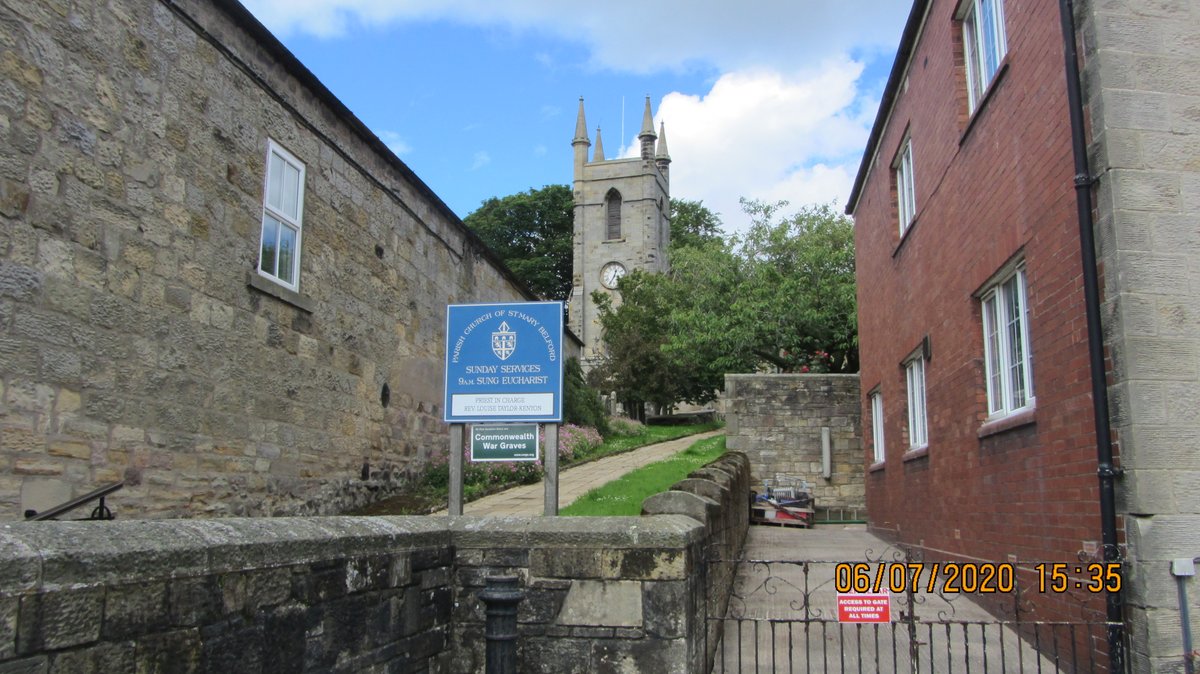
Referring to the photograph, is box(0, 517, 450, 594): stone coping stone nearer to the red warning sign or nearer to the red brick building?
the red warning sign

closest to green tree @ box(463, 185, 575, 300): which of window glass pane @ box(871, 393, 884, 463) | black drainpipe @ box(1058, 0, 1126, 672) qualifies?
window glass pane @ box(871, 393, 884, 463)


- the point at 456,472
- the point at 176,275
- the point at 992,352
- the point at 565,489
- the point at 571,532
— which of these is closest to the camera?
the point at 571,532

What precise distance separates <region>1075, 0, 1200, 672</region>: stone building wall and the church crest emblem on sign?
3.80m

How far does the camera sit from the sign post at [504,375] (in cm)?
623

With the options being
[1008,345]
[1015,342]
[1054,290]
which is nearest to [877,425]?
[1008,345]

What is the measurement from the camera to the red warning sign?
5.20 m

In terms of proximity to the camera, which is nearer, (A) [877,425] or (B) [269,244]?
(B) [269,244]

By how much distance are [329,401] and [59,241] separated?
3965 millimetres

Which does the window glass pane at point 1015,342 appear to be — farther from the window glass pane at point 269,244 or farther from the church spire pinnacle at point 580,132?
the church spire pinnacle at point 580,132

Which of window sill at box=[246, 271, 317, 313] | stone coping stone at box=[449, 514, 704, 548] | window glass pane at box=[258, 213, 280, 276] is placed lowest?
stone coping stone at box=[449, 514, 704, 548]

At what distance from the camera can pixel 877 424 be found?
1499cm

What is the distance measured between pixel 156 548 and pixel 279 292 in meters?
6.10

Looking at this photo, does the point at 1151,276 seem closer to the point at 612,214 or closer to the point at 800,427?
the point at 800,427

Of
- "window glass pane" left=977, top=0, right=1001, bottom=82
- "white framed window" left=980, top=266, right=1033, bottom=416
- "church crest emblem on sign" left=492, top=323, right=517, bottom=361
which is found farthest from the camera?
"window glass pane" left=977, top=0, right=1001, bottom=82
